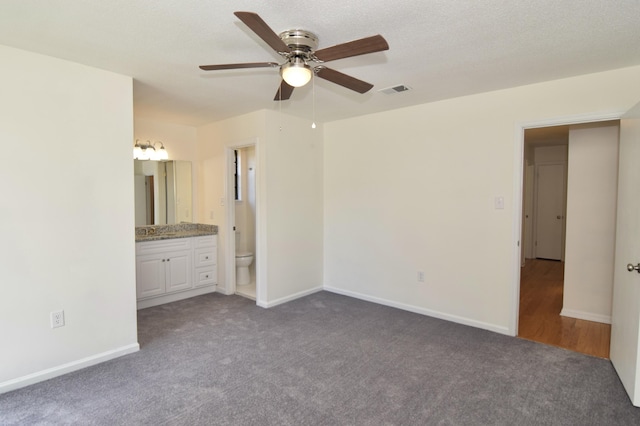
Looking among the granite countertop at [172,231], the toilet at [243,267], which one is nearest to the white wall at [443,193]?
the toilet at [243,267]

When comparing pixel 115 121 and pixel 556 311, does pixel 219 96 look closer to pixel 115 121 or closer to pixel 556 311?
pixel 115 121

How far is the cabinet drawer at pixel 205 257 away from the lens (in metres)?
4.64

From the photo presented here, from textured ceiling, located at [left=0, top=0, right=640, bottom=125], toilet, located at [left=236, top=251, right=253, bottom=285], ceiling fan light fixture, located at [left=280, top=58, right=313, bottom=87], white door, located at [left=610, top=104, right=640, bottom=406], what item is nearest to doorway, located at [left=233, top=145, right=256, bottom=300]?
toilet, located at [left=236, top=251, right=253, bottom=285]

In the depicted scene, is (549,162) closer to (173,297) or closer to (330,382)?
(330,382)

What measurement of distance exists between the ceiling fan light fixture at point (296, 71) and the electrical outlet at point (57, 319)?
2.46 meters

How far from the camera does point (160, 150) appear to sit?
181 inches

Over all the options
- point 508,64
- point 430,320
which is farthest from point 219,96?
point 430,320

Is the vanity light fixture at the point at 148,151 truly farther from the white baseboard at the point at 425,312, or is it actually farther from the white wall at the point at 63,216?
the white baseboard at the point at 425,312

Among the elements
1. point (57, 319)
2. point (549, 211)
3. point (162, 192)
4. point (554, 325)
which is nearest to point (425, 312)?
point (554, 325)

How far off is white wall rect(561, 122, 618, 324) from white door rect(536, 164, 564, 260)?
149 inches

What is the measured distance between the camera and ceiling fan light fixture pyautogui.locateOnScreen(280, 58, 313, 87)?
196cm

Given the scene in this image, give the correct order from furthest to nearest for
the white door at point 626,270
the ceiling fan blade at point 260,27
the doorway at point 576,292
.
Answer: the doorway at point 576,292 → the white door at point 626,270 → the ceiling fan blade at point 260,27

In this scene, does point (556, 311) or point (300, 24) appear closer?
point (300, 24)

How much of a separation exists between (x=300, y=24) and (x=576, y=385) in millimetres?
3071
